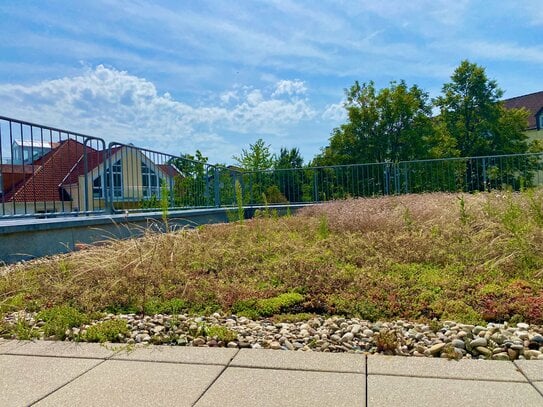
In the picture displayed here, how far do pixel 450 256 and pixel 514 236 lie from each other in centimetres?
66

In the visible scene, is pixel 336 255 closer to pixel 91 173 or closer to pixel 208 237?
pixel 208 237

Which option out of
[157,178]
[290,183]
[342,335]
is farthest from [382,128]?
[342,335]

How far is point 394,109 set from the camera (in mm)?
23578

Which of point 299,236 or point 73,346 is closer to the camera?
point 73,346

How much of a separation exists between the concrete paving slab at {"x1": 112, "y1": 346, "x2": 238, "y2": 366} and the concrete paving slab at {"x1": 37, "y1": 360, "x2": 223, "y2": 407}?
0.22 feet

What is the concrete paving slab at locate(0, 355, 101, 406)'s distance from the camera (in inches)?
73.5

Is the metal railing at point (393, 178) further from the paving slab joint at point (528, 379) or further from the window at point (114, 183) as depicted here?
the paving slab joint at point (528, 379)

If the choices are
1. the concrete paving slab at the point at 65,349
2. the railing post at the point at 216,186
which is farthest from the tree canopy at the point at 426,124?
the concrete paving slab at the point at 65,349

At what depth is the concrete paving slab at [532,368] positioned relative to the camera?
1961 millimetres

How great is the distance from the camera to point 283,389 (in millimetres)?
1888

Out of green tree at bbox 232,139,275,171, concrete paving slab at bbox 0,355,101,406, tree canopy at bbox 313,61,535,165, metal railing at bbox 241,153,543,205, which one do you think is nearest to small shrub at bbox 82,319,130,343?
concrete paving slab at bbox 0,355,101,406

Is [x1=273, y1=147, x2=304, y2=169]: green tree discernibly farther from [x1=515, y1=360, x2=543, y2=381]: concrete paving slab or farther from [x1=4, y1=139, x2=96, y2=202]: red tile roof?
[x1=515, y1=360, x2=543, y2=381]: concrete paving slab

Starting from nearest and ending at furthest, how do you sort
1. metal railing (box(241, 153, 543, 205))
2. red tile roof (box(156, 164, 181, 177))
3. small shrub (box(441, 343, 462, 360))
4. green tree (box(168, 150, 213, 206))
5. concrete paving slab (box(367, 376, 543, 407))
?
1. concrete paving slab (box(367, 376, 543, 407))
2. small shrub (box(441, 343, 462, 360))
3. red tile roof (box(156, 164, 181, 177))
4. green tree (box(168, 150, 213, 206))
5. metal railing (box(241, 153, 543, 205))

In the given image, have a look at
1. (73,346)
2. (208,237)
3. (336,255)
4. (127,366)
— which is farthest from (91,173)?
(127,366)
